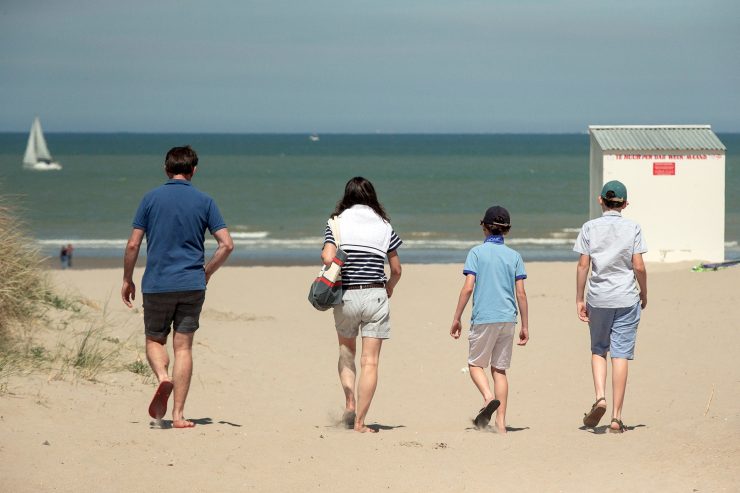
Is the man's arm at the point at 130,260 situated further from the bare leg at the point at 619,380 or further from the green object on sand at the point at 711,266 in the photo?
the green object on sand at the point at 711,266

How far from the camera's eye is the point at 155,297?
580 centimetres

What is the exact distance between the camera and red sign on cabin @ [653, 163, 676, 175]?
56.1 feet

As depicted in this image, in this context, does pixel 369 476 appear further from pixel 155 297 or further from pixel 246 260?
pixel 246 260

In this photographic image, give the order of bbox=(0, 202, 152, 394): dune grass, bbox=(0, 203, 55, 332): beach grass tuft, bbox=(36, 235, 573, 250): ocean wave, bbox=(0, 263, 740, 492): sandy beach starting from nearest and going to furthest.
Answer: bbox=(0, 263, 740, 492): sandy beach → bbox=(0, 202, 152, 394): dune grass → bbox=(0, 203, 55, 332): beach grass tuft → bbox=(36, 235, 573, 250): ocean wave

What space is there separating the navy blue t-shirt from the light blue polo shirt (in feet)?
5.48

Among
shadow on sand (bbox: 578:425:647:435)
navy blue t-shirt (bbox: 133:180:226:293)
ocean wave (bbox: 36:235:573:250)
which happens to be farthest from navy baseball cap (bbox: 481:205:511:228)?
ocean wave (bbox: 36:235:573:250)

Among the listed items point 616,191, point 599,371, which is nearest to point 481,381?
point 599,371

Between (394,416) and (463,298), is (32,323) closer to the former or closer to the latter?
(394,416)

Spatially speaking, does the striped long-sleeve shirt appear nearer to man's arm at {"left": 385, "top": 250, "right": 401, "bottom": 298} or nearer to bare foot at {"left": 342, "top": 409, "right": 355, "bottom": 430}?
man's arm at {"left": 385, "top": 250, "right": 401, "bottom": 298}

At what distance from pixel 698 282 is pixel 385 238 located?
400 inches

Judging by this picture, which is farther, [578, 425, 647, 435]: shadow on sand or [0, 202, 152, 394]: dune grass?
[0, 202, 152, 394]: dune grass

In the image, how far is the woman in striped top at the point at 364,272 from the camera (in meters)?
6.10

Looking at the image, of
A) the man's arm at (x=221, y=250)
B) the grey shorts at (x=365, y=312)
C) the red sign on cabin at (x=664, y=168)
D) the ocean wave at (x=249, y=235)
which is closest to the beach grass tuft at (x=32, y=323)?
the man's arm at (x=221, y=250)

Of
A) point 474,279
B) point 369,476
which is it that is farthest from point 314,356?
point 369,476
